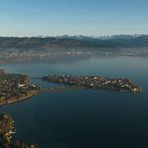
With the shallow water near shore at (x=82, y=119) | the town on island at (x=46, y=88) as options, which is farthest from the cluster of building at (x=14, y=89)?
the shallow water near shore at (x=82, y=119)

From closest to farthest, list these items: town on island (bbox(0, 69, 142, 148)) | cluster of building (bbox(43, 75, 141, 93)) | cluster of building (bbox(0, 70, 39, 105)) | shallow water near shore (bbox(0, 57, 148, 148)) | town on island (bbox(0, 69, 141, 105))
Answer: shallow water near shore (bbox(0, 57, 148, 148)) → cluster of building (bbox(0, 70, 39, 105)) → town on island (bbox(0, 69, 142, 148)) → town on island (bbox(0, 69, 141, 105)) → cluster of building (bbox(43, 75, 141, 93))

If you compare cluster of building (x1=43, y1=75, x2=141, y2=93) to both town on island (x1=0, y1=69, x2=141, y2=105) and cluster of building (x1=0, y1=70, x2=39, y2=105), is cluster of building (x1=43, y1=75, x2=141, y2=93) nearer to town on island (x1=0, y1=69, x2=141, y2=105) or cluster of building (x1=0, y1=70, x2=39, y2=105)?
town on island (x1=0, y1=69, x2=141, y2=105)

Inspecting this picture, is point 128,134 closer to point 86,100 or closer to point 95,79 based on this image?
point 86,100

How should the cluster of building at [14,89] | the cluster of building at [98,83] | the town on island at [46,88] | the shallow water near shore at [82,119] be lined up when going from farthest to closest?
the cluster of building at [98,83] < the town on island at [46,88] < the cluster of building at [14,89] < the shallow water near shore at [82,119]

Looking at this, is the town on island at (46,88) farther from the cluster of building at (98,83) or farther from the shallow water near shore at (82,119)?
the shallow water near shore at (82,119)

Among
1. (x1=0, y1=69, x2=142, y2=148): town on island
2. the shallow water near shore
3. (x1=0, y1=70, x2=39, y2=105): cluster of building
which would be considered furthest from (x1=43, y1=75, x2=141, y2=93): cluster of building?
(x1=0, y1=70, x2=39, y2=105): cluster of building

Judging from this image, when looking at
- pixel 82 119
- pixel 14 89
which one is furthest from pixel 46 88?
pixel 82 119

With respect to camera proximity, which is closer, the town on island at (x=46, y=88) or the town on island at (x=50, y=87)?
the town on island at (x=46, y=88)
